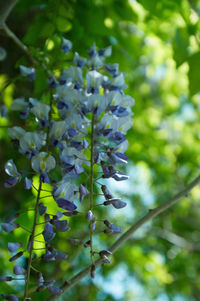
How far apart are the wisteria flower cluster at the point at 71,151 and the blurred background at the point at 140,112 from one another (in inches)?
6.0

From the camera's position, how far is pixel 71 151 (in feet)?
2.29

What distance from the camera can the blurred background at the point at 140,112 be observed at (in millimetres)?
1104

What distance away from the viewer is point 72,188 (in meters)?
0.66

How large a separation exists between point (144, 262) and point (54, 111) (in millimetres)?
1611

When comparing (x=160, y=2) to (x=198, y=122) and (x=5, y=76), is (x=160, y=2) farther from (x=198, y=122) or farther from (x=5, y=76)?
(x=198, y=122)

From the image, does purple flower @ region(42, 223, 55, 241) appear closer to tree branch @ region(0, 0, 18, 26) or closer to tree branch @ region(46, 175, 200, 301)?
tree branch @ region(46, 175, 200, 301)

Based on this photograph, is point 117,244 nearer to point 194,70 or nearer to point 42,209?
point 42,209

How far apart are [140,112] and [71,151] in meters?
1.43

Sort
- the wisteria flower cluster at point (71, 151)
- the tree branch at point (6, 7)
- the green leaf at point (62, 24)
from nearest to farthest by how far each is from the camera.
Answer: the wisteria flower cluster at point (71, 151) → the tree branch at point (6, 7) → the green leaf at point (62, 24)

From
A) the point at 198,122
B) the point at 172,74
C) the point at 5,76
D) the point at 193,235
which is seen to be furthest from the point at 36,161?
the point at 193,235

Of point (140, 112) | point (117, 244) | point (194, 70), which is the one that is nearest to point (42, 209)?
point (117, 244)

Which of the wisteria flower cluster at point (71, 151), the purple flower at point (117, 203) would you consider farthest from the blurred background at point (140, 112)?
the purple flower at point (117, 203)

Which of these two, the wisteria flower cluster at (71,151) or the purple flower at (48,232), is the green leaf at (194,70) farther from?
the purple flower at (48,232)

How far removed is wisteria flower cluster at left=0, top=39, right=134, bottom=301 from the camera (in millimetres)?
640
